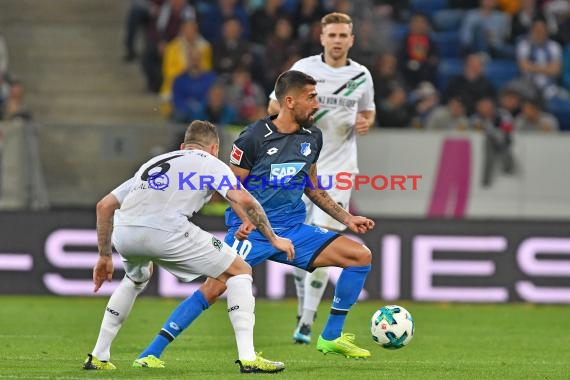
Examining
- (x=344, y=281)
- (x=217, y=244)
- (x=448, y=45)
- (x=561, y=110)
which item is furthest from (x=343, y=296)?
(x=448, y=45)

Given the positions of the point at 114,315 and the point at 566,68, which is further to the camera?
the point at 566,68

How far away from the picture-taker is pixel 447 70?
18469 mm

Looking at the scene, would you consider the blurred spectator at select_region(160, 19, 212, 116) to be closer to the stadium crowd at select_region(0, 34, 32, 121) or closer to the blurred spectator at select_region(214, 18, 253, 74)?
the blurred spectator at select_region(214, 18, 253, 74)

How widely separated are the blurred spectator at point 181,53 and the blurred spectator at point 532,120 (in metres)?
4.57

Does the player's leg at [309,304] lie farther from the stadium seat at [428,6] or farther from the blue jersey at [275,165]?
the stadium seat at [428,6]

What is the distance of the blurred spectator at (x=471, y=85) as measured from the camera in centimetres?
1716

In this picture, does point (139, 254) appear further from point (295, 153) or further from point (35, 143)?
point (35, 143)

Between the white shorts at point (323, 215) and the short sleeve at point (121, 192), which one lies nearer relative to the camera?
the short sleeve at point (121, 192)

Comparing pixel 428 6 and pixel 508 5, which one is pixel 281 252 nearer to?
pixel 428 6

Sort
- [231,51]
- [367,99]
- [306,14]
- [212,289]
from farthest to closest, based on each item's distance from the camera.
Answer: [306,14] → [231,51] → [367,99] → [212,289]

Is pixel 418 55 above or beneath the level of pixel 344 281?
above

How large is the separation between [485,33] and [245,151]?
10505mm

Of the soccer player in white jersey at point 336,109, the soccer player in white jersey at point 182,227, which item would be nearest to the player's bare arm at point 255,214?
the soccer player in white jersey at point 182,227

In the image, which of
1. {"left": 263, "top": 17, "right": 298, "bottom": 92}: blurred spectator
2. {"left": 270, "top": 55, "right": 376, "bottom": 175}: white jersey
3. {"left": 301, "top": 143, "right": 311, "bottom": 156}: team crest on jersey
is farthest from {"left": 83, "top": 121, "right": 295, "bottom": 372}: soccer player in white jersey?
{"left": 263, "top": 17, "right": 298, "bottom": 92}: blurred spectator
